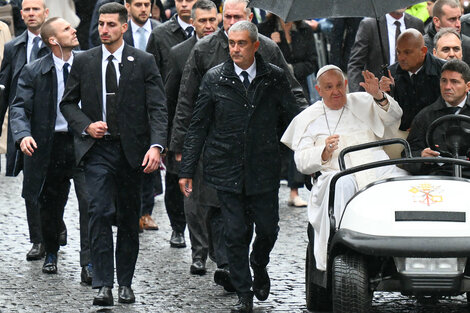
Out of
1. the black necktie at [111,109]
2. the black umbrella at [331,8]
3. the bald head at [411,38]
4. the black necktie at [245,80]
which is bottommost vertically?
the black necktie at [111,109]

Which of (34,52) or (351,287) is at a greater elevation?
(34,52)

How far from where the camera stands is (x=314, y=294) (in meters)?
9.52

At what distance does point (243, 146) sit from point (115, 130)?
1.00m

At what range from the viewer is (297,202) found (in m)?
15.0

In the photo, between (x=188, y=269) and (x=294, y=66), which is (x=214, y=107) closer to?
(x=188, y=269)

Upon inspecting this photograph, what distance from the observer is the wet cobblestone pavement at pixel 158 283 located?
988 cm

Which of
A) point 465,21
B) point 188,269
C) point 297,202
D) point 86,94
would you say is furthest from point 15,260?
point 465,21

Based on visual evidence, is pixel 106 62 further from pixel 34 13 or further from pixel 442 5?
pixel 442 5

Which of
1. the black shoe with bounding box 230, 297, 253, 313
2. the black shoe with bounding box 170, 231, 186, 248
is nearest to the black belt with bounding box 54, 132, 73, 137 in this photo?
the black shoe with bounding box 170, 231, 186, 248

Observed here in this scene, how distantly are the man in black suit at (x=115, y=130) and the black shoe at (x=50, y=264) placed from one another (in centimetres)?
126

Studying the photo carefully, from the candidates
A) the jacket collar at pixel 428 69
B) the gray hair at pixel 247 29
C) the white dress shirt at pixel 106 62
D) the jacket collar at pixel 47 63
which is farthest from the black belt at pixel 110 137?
the jacket collar at pixel 428 69

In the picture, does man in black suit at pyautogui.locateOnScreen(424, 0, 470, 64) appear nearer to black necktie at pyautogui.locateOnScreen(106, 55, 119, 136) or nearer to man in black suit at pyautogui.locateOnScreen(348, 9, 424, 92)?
man in black suit at pyautogui.locateOnScreen(348, 9, 424, 92)

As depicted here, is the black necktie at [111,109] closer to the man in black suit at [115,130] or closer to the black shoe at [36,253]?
the man in black suit at [115,130]

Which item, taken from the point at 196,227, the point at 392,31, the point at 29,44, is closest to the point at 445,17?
the point at 392,31
